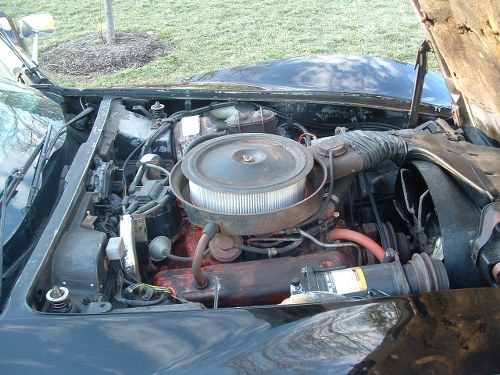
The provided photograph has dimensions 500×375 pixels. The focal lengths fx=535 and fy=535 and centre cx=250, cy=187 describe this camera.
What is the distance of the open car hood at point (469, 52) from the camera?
1.79 meters

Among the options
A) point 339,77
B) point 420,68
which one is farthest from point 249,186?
point 339,77

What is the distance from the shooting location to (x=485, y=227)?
5.57 feet

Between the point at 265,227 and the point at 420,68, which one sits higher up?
the point at 420,68

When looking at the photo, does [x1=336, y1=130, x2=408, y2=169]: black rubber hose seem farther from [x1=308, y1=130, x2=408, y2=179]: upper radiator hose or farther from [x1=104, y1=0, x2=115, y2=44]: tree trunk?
[x1=104, y1=0, x2=115, y2=44]: tree trunk

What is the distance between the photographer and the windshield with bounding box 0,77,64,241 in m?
1.85

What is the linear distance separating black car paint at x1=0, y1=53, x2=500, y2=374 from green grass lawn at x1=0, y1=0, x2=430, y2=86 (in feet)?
16.3

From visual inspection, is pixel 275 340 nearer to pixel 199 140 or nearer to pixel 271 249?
pixel 271 249

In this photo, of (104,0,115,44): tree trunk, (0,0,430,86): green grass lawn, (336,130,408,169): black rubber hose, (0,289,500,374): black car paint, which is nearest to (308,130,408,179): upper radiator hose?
(336,130,408,169): black rubber hose

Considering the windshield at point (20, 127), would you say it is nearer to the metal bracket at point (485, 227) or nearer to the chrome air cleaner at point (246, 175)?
the chrome air cleaner at point (246, 175)

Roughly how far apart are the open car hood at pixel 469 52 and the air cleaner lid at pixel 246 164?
727mm

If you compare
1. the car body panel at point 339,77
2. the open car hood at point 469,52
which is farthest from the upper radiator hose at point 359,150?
the car body panel at point 339,77

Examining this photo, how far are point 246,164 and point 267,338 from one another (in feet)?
2.25

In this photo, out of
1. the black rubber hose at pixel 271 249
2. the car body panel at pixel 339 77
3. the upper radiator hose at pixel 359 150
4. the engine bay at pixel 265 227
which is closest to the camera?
the engine bay at pixel 265 227

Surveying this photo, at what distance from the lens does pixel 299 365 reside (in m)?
1.30
